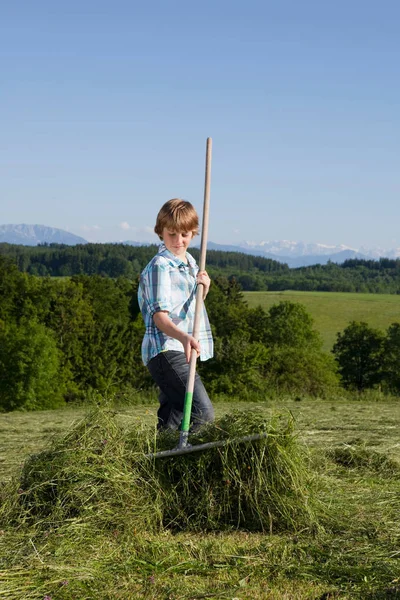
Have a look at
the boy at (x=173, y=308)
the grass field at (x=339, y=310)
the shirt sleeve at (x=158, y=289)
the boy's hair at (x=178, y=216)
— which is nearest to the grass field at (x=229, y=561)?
the boy at (x=173, y=308)

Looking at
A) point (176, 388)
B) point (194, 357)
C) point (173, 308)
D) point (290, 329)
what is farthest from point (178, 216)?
point (290, 329)

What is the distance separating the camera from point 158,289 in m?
4.30

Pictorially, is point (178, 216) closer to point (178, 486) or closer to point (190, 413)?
point (190, 413)

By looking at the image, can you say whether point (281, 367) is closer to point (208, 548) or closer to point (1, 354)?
point (1, 354)

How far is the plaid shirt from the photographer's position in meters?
4.32

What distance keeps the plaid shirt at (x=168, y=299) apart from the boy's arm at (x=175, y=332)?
52 millimetres

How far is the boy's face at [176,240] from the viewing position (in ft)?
14.5

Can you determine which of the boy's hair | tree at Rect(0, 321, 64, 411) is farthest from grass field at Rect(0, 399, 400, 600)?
tree at Rect(0, 321, 64, 411)

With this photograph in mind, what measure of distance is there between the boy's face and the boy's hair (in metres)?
0.03

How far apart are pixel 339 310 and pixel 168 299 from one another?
76228 mm

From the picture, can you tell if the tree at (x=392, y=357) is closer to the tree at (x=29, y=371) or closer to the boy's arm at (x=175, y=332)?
the tree at (x=29, y=371)

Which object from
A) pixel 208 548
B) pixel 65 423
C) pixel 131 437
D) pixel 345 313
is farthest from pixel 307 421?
pixel 345 313

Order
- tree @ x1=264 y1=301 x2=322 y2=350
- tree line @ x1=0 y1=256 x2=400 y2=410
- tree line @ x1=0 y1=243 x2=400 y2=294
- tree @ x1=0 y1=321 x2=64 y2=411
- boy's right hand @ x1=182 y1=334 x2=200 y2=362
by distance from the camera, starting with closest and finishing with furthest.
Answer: boy's right hand @ x1=182 y1=334 x2=200 y2=362 < tree @ x1=0 y1=321 x2=64 y2=411 < tree line @ x1=0 y1=256 x2=400 y2=410 < tree @ x1=264 y1=301 x2=322 y2=350 < tree line @ x1=0 y1=243 x2=400 y2=294

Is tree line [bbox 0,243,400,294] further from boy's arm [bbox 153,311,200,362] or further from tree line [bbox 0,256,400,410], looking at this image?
boy's arm [bbox 153,311,200,362]
